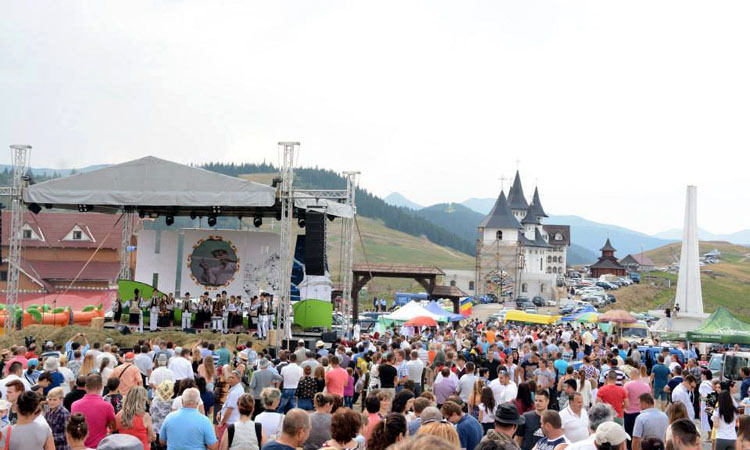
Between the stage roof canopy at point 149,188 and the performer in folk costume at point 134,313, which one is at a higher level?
the stage roof canopy at point 149,188

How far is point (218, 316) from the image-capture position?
2345 cm

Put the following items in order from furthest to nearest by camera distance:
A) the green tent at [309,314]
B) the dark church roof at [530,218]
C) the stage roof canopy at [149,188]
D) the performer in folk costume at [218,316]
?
the dark church roof at [530,218] → the green tent at [309,314] → the performer in folk costume at [218,316] → the stage roof canopy at [149,188]

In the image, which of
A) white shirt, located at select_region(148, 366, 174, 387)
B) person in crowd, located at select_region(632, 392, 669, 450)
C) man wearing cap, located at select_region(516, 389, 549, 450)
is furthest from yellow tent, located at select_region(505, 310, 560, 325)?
man wearing cap, located at select_region(516, 389, 549, 450)

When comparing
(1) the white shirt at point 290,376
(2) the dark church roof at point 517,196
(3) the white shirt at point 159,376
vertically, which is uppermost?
(2) the dark church roof at point 517,196

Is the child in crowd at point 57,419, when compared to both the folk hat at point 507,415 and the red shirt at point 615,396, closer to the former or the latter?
the folk hat at point 507,415

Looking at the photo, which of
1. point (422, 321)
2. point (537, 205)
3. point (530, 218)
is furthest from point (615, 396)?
point (537, 205)

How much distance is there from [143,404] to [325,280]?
20.9 metres

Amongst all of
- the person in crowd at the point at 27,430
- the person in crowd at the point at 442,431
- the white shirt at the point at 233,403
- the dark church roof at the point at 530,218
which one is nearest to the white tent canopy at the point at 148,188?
the white shirt at the point at 233,403

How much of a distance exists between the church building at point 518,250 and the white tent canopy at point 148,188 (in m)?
78.2

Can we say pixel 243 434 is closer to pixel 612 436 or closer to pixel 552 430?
pixel 552 430

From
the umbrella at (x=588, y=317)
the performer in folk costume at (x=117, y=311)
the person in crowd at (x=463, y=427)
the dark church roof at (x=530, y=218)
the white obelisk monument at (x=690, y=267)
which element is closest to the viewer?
the person in crowd at (x=463, y=427)

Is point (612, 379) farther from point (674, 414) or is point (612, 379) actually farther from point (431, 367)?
point (431, 367)

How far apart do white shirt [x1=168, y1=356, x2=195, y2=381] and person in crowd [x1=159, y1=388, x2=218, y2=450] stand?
14.0 ft

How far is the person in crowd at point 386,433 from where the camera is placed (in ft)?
16.8
